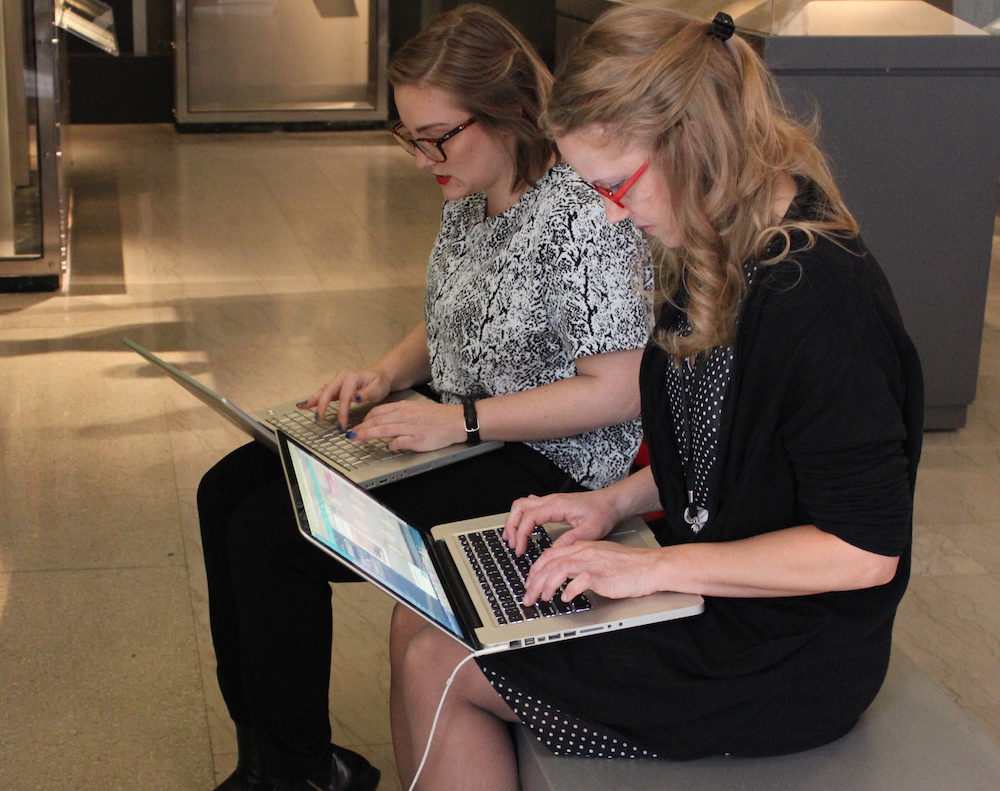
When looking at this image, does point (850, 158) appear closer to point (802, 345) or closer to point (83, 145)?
point (802, 345)

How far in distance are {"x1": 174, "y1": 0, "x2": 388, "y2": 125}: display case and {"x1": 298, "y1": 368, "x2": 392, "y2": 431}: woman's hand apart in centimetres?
696

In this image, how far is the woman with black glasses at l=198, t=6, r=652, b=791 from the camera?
180 centimetres

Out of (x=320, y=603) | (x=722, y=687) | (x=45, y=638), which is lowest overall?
(x=45, y=638)

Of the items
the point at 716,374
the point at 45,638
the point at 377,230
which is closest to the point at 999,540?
the point at 716,374

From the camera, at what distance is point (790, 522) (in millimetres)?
1410

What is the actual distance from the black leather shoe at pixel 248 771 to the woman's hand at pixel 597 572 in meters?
0.78

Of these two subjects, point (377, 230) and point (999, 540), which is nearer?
point (999, 540)

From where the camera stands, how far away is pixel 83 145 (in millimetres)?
7902

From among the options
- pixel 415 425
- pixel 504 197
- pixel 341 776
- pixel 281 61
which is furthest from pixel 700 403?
pixel 281 61

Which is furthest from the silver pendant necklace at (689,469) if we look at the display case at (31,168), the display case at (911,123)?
the display case at (31,168)

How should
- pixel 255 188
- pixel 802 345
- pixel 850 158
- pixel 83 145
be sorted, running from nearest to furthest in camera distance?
pixel 802 345 → pixel 850 158 → pixel 255 188 → pixel 83 145

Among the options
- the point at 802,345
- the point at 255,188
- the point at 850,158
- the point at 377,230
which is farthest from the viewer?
the point at 255,188

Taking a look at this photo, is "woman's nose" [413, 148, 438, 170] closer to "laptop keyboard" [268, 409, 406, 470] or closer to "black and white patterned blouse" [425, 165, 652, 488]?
"black and white patterned blouse" [425, 165, 652, 488]

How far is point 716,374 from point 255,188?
580 cm
